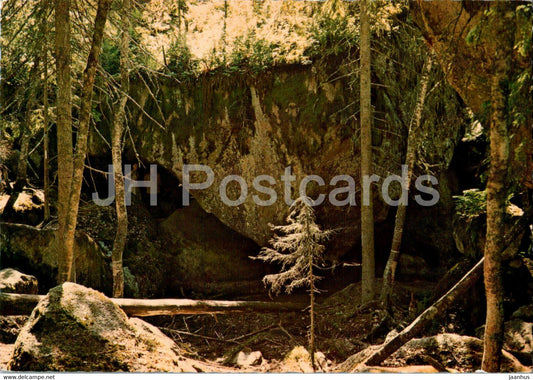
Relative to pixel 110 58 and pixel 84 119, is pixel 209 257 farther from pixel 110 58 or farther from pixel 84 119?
pixel 84 119

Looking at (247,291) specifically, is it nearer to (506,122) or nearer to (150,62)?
(150,62)

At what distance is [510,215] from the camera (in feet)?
27.0

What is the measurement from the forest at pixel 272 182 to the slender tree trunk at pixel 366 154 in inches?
1.7

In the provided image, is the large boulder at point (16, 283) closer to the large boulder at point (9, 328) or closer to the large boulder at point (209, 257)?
the large boulder at point (9, 328)

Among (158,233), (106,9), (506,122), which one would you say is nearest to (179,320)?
(158,233)

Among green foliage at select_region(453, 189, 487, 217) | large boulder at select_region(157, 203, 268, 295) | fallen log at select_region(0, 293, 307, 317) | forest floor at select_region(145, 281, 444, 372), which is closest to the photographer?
fallen log at select_region(0, 293, 307, 317)

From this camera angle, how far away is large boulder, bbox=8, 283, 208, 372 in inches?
218

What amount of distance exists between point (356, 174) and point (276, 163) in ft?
6.58

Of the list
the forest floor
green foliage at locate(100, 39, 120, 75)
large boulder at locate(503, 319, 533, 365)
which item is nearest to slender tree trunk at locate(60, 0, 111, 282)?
the forest floor

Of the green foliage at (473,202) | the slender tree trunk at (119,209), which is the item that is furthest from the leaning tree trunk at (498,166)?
the slender tree trunk at (119,209)

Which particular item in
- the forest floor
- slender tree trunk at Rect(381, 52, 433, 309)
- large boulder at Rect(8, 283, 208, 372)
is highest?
slender tree trunk at Rect(381, 52, 433, 309)

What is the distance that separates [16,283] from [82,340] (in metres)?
4.07

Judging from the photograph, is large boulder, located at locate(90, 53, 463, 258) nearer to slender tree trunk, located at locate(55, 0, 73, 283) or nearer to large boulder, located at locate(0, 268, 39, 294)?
slender tree trunk, located at locate(55, 0, 73, 283)

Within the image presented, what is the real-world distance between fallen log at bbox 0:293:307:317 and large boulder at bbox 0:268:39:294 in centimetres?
70
